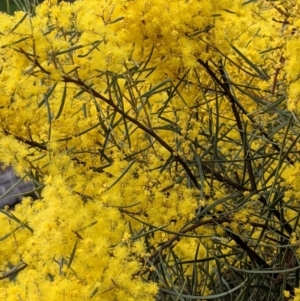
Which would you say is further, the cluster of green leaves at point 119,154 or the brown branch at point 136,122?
the brown branch at point 136,122

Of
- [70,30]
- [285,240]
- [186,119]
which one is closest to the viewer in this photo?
[70,30]

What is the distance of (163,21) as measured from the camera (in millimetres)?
1179

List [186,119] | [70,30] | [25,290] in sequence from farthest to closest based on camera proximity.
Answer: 1. [186,119]
2. [70,30]
3. [25,290]

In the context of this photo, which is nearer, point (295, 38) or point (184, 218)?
point (295, 38)

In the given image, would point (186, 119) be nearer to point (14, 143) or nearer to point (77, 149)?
point (77, 149)

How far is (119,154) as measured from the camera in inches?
52.5

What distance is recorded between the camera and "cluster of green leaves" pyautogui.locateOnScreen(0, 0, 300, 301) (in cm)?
105

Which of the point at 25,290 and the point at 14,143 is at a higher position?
the point at 14,143

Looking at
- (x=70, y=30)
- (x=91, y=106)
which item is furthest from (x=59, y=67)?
(x=91, y=106)

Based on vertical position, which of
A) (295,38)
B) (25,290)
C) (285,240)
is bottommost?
(285,240)

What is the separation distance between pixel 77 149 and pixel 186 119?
258mm

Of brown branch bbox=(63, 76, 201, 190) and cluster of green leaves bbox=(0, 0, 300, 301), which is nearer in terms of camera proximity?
cluster of green leaves bbox=(0, 0, 300, 301)

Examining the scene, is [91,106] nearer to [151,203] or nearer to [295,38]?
[151,203]

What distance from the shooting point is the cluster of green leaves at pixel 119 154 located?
1054mm
